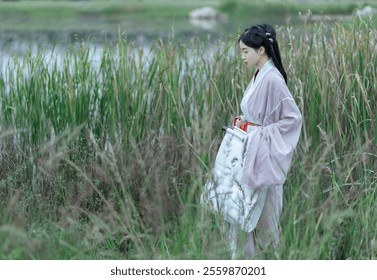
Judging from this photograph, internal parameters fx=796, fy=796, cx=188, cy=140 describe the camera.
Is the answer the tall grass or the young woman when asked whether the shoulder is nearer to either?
the young woman

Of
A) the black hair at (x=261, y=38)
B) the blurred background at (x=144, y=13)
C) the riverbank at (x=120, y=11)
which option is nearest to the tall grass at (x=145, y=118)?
the black hair at (x=261, y=38)

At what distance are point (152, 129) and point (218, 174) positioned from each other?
1079 millimetres

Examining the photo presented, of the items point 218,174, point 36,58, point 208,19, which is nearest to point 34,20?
point 208,19

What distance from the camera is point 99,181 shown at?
12.4 ft

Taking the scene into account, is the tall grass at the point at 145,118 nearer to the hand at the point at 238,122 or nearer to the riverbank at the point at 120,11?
the hand at the point at 238,122

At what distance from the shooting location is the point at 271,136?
2.96m

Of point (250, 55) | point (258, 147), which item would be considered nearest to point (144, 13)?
point (250, 55)

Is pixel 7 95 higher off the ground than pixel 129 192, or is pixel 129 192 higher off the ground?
pixel 7 95

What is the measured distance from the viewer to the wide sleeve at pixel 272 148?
9.72 feet

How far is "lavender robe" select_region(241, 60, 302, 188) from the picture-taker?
296cm

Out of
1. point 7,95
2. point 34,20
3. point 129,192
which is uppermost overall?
point 7,95

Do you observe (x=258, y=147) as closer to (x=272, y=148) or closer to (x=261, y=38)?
(x=272, y=148)

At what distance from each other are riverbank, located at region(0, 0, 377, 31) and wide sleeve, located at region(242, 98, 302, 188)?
686 inches

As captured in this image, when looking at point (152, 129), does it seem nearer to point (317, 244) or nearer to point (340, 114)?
point (340, 114)
